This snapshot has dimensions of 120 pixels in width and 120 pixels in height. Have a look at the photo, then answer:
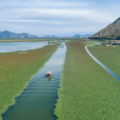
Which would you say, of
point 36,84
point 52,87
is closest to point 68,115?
point 52,87

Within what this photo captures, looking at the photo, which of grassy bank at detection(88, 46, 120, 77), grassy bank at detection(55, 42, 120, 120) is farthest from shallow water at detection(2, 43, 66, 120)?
grassy bank at detection(88, 46, 120, 77)

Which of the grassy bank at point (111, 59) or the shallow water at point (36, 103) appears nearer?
the shallow water at point (36, 103)

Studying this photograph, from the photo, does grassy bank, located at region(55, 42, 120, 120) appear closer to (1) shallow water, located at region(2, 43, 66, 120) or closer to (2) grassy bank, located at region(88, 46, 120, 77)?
(1) shallow water, located at region(2, 43, 66, 120)

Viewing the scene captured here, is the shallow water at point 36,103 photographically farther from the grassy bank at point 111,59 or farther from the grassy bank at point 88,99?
the grassy bank at point 111,59

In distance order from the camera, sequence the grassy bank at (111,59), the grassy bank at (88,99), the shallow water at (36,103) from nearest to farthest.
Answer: the grassy bank at (88,99)
the shallow water at (36,103)
the grassy bank at (111,59)

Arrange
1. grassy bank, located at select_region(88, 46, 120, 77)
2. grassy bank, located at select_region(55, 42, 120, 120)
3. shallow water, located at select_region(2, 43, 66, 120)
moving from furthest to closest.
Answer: grassy bank, located at select_region(88, 46, 120, 77) → shallow water, located at select_region(2, 43, 66, 120) → grassy bank, located at select_region(55, 42, 120, 120)

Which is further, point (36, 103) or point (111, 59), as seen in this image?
point (111, 59)

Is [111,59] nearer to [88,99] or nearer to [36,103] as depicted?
[88,99]

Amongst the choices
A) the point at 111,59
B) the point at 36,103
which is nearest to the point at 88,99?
the point at 36,103

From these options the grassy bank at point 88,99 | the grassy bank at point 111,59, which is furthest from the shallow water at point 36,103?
the grassy bank at point 111,59

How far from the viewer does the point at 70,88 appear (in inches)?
777

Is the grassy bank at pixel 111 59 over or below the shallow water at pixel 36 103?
over

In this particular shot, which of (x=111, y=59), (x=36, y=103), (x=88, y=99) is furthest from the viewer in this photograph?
(x=111, y=59)

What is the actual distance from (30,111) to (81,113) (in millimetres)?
5244
